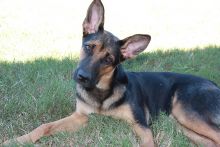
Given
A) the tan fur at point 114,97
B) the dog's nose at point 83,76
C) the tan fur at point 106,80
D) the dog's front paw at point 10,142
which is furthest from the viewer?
the tan fur at point 114,97

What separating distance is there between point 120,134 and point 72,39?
13.9ft

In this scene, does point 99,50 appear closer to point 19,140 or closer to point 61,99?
point 61,99

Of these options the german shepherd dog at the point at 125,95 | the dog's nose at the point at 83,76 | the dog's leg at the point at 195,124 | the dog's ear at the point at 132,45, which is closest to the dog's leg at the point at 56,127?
the german shepherd dog at the point at 125,95

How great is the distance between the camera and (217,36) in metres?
10.2

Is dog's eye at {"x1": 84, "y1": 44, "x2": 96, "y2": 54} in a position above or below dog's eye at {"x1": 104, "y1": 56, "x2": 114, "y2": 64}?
above

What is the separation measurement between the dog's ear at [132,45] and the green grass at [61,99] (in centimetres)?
82

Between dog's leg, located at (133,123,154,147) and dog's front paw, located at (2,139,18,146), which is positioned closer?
dog's front paw, located at (2,139,18,146)

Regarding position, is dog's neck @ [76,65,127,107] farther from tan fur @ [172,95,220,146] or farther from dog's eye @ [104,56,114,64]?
tan fur @ [172,95,220,146]

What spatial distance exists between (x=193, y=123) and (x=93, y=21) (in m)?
1.68

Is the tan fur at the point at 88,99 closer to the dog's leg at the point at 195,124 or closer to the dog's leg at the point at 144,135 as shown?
the dog's leg at the point at 144,135

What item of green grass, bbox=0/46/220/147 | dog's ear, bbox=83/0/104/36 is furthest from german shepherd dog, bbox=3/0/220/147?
green grass, bbox=0/46/220/147

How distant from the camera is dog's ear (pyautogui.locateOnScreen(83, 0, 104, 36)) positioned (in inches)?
214

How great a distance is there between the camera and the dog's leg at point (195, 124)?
522cm

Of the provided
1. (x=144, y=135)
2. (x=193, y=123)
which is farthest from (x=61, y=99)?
(x=193, y=123)
